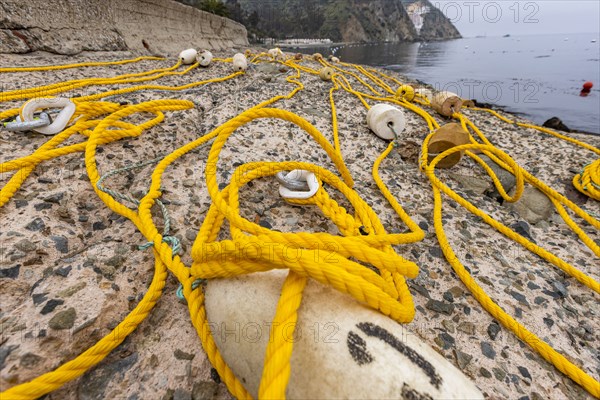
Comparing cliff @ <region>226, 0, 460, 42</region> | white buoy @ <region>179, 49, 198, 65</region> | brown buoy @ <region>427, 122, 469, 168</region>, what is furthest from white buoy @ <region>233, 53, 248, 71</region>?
cliff @ <region>226, 0, 460, 42</region>

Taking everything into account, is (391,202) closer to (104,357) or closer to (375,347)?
(375,347)

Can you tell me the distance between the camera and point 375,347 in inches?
31.1

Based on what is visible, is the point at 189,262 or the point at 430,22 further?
the point at 430,22

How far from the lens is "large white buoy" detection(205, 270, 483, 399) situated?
2.42ft

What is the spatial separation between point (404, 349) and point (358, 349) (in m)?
0.15

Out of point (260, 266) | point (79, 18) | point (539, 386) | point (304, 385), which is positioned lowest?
point (539, 386)

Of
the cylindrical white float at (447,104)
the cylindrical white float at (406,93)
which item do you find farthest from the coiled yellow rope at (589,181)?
the cylindrical white float at (406,93)

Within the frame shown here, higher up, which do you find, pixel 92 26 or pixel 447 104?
pixel 92 26

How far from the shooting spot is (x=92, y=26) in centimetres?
471

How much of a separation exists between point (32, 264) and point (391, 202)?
1947mm

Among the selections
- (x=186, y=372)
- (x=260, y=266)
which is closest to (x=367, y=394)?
(x=260, y=266)

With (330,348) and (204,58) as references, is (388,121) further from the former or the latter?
(204,58)

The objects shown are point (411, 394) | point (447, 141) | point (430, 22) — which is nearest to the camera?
point (411, 394)

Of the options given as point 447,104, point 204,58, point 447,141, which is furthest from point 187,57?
point 447,141
